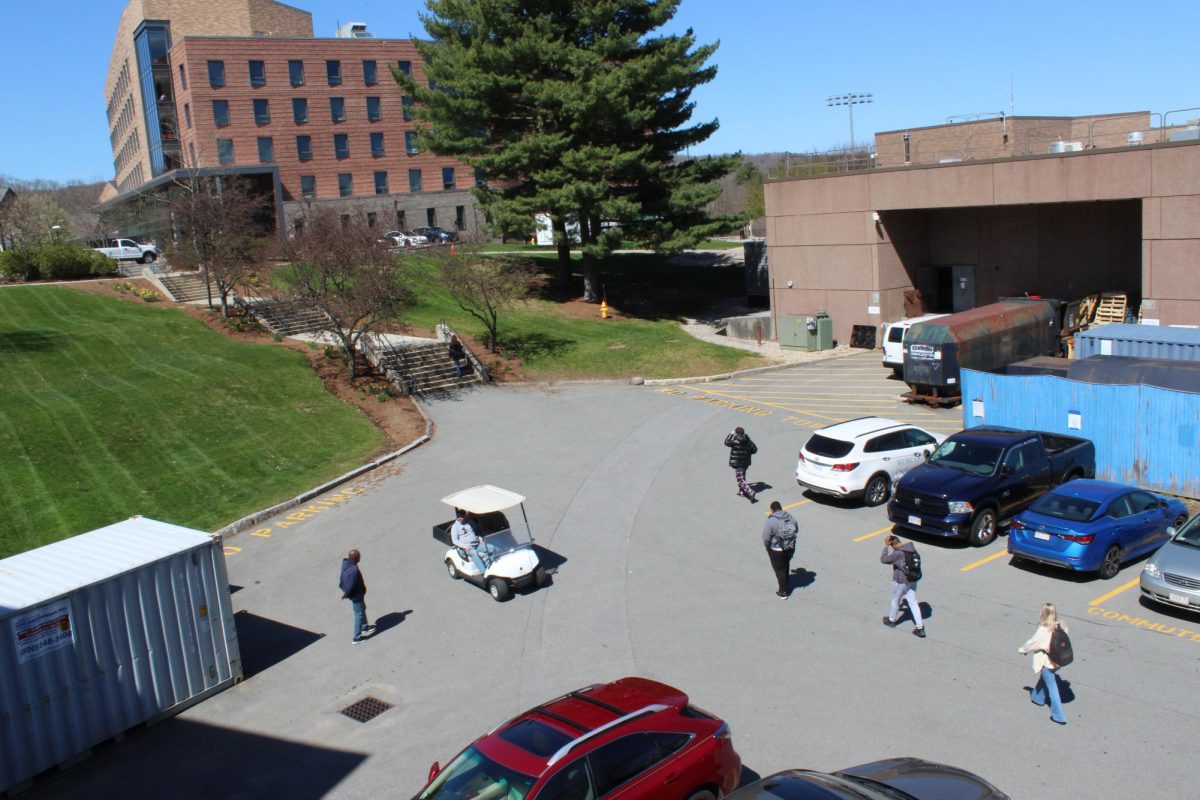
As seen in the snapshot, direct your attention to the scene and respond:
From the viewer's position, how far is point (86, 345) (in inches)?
1247

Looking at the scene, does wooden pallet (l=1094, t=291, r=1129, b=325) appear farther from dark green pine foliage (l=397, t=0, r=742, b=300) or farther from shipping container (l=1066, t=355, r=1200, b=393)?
dark green pine foliage (l=397, t=0, r=742, b=300)

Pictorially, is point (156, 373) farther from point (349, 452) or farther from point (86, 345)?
point (349, 452)

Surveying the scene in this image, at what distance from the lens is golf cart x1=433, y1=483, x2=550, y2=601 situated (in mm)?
15742

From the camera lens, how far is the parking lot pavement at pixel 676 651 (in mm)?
10789

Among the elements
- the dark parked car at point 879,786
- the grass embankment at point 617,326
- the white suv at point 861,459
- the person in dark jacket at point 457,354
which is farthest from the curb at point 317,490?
the dark parked car at point 879,786

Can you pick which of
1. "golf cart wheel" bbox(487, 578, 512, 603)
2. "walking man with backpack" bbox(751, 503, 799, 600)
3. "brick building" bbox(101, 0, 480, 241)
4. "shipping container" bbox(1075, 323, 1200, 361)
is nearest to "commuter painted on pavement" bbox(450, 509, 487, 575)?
"golf cart wheel" bbox(487, 578, 512, 603)

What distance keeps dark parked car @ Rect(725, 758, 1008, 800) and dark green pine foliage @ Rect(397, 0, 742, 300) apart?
3331 centimetres

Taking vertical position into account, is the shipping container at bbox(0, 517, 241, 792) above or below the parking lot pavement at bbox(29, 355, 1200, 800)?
above

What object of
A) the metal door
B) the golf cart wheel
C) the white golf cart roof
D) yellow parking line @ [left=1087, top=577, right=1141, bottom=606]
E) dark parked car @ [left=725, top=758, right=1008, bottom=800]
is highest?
the metal door

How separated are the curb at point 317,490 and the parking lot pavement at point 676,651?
402 millimetres

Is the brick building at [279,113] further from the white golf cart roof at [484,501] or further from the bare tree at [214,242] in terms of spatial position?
the white golf cart roof at [484,501]

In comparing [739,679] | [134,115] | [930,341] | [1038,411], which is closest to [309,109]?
[134,115]

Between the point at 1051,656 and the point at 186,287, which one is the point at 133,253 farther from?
the point at 1051,656

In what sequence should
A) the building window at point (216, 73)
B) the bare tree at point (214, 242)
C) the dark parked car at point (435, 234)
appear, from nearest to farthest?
the bare tree at point (214, 242), the building window at point (216, 73), the dark parked car at point (435, 234)
